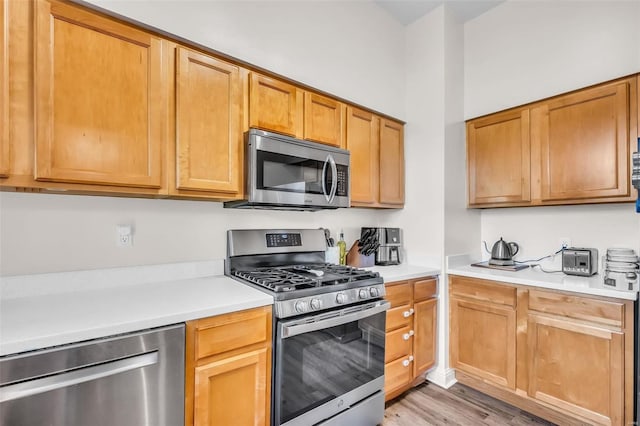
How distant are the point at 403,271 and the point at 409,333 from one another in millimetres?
439

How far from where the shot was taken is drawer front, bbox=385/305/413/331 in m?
2.16

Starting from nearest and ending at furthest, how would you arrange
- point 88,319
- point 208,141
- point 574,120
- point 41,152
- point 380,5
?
point 88,319, point 41,152, point 208,141, point 574,120, point 380,5

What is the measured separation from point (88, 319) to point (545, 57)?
326 centimetres

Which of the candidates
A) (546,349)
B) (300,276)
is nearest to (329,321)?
(300,276)

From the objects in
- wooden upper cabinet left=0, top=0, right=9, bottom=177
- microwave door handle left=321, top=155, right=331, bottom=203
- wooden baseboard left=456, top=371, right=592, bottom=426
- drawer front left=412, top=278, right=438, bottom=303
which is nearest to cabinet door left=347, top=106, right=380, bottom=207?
microwave door handle left=321, top=155, right=331, bottom=203

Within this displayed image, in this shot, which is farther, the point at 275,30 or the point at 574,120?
the point at 574,120

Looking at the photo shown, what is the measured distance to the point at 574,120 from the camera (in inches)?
87.8

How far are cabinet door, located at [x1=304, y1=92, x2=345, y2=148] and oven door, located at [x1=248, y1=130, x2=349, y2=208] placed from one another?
13 cm

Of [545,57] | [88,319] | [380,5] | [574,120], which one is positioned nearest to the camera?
[88,319]

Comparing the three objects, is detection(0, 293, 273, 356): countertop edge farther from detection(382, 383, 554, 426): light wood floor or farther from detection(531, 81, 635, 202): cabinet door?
detection(531, 81, 635, 202): cabinet door

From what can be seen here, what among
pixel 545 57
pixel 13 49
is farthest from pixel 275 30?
pixel 545 57

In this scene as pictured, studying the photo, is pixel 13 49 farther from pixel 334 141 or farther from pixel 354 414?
pixel 354 414

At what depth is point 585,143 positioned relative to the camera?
218 centimetres

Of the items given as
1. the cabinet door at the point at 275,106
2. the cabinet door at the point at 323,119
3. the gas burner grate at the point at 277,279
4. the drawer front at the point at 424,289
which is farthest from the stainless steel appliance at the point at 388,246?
the cabinet door at the point at 275,106
